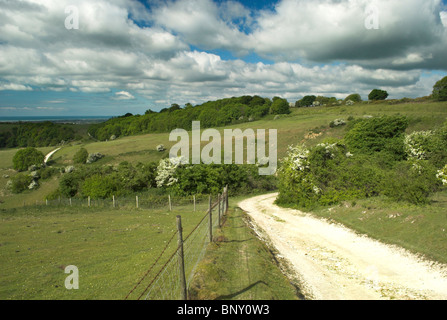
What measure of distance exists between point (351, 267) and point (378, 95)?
143458mm

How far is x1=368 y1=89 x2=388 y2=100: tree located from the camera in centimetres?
13325

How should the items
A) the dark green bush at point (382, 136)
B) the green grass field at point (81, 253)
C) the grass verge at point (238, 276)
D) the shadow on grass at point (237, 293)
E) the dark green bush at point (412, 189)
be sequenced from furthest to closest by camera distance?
the dark green bush at point (382, 136), the dark green bush at point (412, 189), the green grass field at point (81, 253), the grass verge at point (238, 276), the shadow on grass at point (237, 293)

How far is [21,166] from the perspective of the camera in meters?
64.6

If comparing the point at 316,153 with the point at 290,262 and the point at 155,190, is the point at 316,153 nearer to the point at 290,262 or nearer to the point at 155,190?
the point at 290,262

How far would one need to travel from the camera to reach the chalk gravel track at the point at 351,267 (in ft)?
32.4

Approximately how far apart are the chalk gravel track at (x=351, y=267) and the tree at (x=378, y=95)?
136 metres

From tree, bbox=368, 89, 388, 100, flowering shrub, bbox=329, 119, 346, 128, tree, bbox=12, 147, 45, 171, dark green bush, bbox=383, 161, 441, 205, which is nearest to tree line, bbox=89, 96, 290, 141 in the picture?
tree, bbox=368, 89, 388, 100

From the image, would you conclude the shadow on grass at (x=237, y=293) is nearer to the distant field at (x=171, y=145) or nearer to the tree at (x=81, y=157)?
the distant field at (x=171, y=145)

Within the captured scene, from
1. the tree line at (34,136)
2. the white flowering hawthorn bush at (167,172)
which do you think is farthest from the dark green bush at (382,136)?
the tree line at (34,136)

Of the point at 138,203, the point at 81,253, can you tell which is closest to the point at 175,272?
the point at 81,253

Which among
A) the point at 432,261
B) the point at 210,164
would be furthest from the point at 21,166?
the point at 432,261

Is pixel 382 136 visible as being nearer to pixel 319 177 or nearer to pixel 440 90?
pixel 319 177
